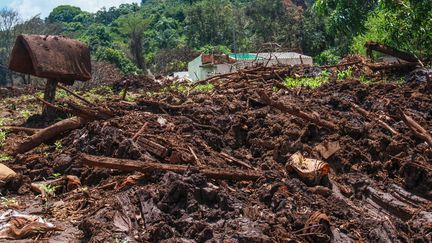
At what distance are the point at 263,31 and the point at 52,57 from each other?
122ft

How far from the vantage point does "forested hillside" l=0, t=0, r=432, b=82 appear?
10117 millimetres

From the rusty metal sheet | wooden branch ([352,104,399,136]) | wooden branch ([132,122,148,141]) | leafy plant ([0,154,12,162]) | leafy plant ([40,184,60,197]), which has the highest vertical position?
the rusty metal sheet

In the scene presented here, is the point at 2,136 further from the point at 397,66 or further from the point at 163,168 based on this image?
the point at 397,66

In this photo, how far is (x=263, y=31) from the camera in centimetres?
4416

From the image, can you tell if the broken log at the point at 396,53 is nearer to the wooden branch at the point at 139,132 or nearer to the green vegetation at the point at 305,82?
the green vegetation at the point at 305,82

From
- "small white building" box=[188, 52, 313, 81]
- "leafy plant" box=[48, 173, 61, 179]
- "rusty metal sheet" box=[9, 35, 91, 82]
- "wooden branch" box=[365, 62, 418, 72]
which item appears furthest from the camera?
"small white building" box=[188, 52, 313, 81]

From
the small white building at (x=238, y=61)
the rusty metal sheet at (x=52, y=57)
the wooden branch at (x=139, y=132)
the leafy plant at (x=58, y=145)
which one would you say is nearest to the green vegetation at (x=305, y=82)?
the small white building at (x=238, y=61)

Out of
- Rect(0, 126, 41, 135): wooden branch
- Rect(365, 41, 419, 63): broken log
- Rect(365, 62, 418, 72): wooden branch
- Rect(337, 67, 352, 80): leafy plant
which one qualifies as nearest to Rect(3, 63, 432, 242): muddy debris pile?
Rect(0, 126, 41, 135): wooden branch

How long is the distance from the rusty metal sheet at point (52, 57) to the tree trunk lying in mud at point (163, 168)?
378 centimetres

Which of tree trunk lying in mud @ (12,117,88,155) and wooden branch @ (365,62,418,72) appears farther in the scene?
wooden branch @ (365,62,418,72)

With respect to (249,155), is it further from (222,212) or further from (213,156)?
(222,212)

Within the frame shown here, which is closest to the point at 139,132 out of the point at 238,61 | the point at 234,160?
the point at 234,160

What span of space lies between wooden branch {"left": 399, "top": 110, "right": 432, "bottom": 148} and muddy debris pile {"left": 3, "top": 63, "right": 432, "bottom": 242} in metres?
0.02

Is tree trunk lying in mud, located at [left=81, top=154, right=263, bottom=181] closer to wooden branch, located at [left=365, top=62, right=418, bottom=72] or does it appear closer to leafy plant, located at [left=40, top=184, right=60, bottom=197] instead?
leafy plant, located at [left=40, top=184, right=60, bottom=197]
